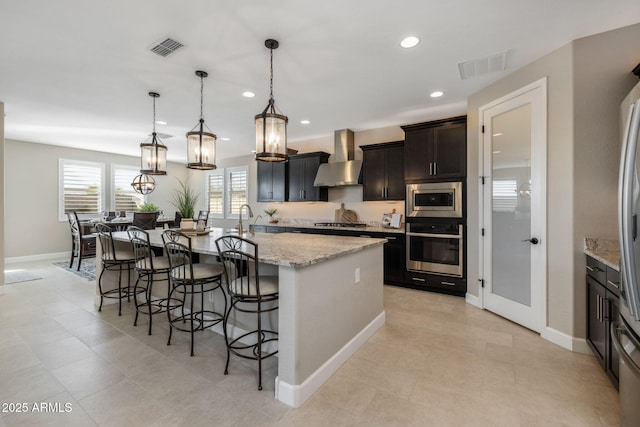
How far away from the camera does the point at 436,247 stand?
423 centimetres

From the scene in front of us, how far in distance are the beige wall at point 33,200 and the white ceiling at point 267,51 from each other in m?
2.24

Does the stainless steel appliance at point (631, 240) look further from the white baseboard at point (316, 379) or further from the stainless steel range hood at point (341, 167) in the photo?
the stainless steel range hood at point (341, 167)

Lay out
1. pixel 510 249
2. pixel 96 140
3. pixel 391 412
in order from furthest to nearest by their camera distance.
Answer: pixel 96 140, pixel 510 249, pixel 391 412

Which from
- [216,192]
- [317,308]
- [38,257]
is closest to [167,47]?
[317,308]

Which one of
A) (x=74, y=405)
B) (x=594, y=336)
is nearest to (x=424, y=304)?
(x=594, y=336)

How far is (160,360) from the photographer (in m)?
2.38

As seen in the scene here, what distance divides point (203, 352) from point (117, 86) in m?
3.30

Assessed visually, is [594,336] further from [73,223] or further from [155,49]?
[73,223]

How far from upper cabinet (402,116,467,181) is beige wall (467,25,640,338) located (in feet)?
4.16

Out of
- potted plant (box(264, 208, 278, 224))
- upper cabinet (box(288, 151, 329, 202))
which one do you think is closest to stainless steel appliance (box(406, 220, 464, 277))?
upper cabinet (box(288, 151, 329, 202))

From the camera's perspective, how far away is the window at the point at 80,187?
6.82 m

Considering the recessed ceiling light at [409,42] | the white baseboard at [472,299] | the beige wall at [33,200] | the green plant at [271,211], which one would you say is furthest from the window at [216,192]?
the recessed ceiling light at [409,42]

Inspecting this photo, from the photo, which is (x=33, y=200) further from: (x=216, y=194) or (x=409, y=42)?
(x=409, y=42)

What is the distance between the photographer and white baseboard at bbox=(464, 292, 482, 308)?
3630 millimetres
